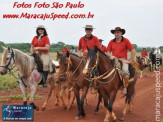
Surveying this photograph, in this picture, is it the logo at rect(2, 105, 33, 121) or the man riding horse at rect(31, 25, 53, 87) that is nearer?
the logo at rect(2, 105, 33, 121)

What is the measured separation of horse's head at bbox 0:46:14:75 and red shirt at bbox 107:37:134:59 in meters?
3.25

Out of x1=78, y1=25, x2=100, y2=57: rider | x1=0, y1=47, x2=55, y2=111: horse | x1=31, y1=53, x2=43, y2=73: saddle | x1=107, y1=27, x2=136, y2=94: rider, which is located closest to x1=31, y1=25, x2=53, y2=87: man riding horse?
x1=31, y1=53, x2=43, y2=73: saddle

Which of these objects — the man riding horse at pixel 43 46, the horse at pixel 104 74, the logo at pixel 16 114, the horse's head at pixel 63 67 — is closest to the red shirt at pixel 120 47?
the horse at pixel 104 74

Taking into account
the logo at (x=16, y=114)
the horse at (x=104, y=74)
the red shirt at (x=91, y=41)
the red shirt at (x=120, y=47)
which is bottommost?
the logo at (x=16, y=114)

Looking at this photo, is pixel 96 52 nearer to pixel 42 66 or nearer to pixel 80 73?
pixel 80 73

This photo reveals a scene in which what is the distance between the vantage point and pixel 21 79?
857 cm

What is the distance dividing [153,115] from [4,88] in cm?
811

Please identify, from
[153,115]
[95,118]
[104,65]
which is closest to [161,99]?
[153,115]

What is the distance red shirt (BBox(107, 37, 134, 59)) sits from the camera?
8.27 m

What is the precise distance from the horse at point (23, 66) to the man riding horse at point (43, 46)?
0.31 meters

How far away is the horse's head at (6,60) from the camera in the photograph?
7625 millimetres

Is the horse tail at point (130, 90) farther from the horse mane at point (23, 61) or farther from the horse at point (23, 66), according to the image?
the horse mane at point (23, 61)

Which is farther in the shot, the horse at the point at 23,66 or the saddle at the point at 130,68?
the saddle at the point at 130,68

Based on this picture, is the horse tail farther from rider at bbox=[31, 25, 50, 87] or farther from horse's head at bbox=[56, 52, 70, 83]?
rider at bbox=[31, 25, 50, 87]
